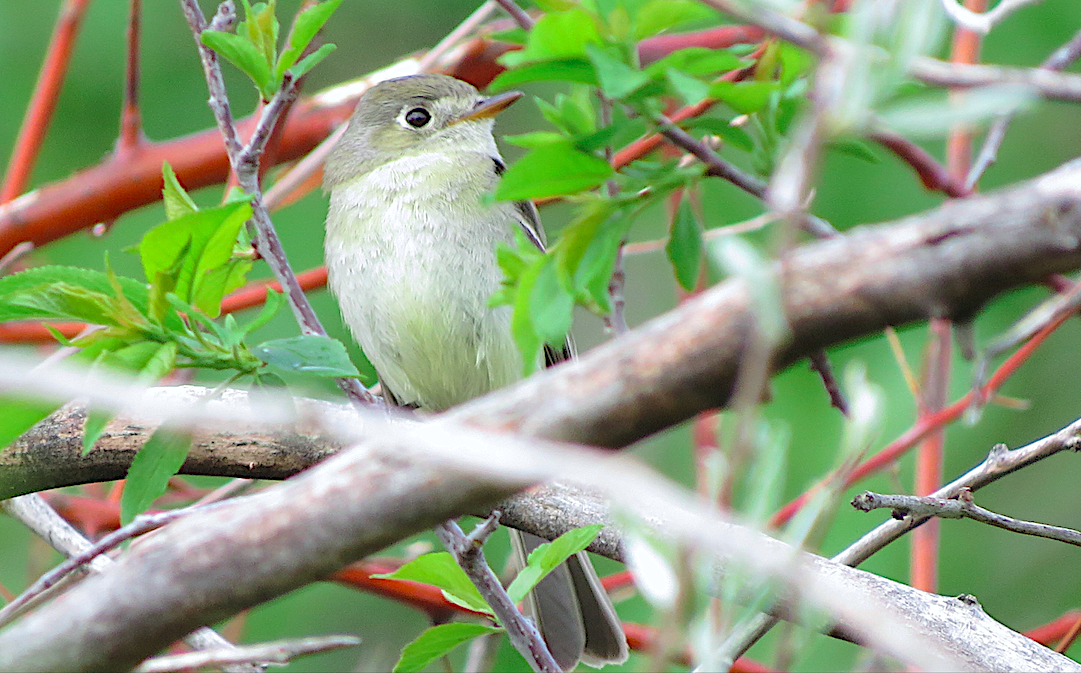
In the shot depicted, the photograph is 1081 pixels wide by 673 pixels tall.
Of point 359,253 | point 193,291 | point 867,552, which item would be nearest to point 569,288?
point 193,291

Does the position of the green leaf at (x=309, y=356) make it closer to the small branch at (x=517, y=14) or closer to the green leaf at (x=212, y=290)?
the green leaf at (x=212, y=290)

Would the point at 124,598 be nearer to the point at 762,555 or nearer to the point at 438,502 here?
the point at 438,502

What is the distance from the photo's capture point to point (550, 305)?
163 centimetres

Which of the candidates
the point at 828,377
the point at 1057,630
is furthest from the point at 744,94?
the point at 1057,630

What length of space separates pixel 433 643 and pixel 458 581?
0.14m

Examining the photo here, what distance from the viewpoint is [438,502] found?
3.75 ft

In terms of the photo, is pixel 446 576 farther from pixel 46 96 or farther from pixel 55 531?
pixel 46 96

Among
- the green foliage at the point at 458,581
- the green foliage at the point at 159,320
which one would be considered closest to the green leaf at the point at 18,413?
the green foliage at the point at 159,320

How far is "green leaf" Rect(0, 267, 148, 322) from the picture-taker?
1.79 m

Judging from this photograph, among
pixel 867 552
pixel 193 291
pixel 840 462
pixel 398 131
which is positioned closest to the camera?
pixel 840 462

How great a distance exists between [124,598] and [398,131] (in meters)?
3.18

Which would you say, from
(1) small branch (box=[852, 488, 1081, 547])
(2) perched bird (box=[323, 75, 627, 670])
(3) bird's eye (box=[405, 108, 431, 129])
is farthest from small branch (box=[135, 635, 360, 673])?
(3) bird's eye (box=[405, 108, 431, 129])

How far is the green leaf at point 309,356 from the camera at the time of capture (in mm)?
1897

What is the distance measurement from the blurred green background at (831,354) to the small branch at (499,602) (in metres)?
2.23
